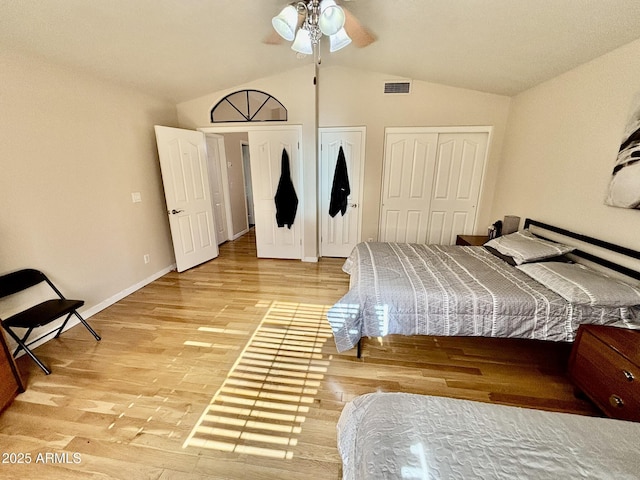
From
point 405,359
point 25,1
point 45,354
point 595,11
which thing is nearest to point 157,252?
point 45,354

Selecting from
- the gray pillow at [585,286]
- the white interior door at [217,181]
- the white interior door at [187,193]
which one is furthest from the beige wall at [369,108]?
the gray pillow at [585,286]

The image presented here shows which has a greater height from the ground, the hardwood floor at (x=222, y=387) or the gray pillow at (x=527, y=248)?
the gray pillow at (x=527, y=248)

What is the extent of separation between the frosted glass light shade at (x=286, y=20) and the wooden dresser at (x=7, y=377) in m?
2.57

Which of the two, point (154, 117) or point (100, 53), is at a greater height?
point (100, 53)

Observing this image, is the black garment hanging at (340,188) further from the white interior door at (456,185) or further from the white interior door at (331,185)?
the white interior door at (456,185)

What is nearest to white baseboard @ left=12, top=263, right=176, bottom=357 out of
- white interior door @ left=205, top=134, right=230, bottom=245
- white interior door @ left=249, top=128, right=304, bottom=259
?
white interior door @ left=205, top=134, right=230, bottom=245

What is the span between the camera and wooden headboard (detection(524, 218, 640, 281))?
178 cm

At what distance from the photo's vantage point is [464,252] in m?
2.68

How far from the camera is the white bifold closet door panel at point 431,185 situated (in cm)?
364

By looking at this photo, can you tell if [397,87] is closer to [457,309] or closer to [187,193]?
[457,309]

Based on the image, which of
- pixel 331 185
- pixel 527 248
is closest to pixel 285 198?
pixel 331 185

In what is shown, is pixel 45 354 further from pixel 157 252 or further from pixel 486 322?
pixel 486 322

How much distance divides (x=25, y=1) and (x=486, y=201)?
475cm

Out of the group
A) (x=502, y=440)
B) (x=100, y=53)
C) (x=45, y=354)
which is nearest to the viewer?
(x=502, y=440)
